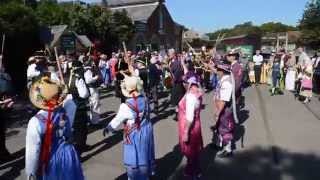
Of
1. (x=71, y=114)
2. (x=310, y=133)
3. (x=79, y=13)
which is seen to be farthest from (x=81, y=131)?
(x=79, y=13)

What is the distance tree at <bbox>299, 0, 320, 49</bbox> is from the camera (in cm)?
3459

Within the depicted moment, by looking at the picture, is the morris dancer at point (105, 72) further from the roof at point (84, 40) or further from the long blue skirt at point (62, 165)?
the long blue skirt at point (62, 165)

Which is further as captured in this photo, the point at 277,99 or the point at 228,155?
the point at 277,99

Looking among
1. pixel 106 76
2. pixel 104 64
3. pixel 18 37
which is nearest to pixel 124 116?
pixel 18 37

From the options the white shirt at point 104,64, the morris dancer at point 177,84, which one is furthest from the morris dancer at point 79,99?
the white shirt at point 104,64

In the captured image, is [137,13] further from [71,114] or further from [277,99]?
[71,114]

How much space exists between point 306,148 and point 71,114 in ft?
19.7

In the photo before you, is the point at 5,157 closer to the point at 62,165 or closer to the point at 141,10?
the point at 62,165

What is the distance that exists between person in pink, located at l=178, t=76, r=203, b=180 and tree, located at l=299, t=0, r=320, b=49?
30.1 m

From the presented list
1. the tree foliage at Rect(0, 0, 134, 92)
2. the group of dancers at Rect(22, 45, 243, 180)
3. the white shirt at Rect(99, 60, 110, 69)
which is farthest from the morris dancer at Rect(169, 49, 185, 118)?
the white shirt at Rect(99, 60, 110, 69)

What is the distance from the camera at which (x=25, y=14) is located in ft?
62.4

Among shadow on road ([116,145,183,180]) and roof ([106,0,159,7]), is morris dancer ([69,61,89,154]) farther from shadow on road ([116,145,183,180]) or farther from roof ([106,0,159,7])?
roof ([106,0,159,7])

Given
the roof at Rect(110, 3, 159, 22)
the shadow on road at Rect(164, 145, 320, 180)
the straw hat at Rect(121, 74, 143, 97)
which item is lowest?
the shadow on road at Rect(164, 145, 320, 180)

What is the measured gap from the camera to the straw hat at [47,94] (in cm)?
449
